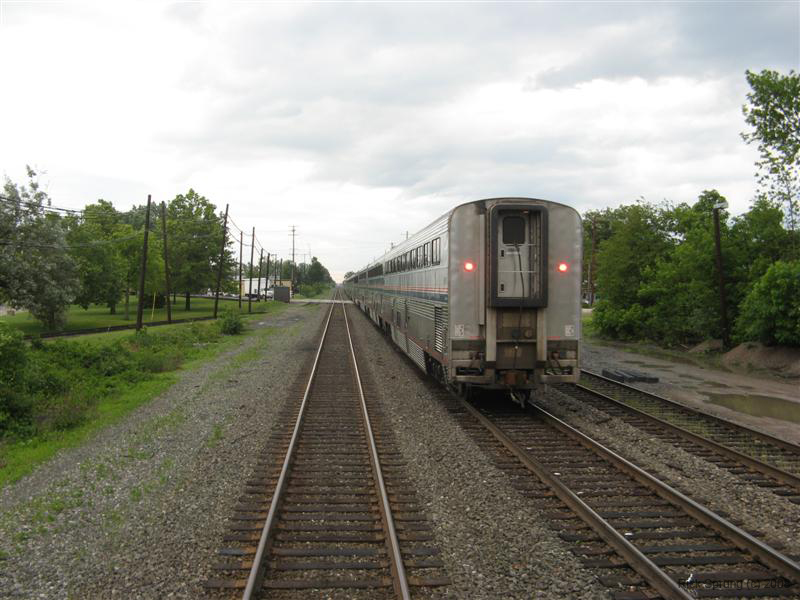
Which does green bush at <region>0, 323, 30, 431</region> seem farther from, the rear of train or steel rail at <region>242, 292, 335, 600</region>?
the rear of train

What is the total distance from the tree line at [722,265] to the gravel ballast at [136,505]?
50.9 feet

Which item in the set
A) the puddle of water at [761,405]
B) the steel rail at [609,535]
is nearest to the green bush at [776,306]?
the puddle of water at [761,405]

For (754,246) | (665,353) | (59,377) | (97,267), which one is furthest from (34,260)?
(754,246)

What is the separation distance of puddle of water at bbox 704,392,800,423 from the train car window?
21.5ft

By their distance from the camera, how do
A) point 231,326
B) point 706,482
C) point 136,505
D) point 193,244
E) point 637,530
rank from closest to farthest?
point 637,530 → point 136,505 → point 706,482 → point 231,326 → point 193,244

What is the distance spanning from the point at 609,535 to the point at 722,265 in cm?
1821

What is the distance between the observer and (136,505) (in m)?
6.16

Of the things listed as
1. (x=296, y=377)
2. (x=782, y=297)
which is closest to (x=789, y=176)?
(x=782, y=297)

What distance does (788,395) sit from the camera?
549 inches

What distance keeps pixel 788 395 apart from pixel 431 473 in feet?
38.1

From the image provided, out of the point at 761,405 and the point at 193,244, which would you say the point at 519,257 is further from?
the point at 193,244

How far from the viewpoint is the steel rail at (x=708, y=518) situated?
4594mm

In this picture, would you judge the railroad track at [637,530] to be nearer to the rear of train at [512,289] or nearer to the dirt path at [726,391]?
the rear of train at [512,289]

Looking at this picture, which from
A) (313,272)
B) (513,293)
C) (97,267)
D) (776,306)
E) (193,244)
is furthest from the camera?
(313,272)
